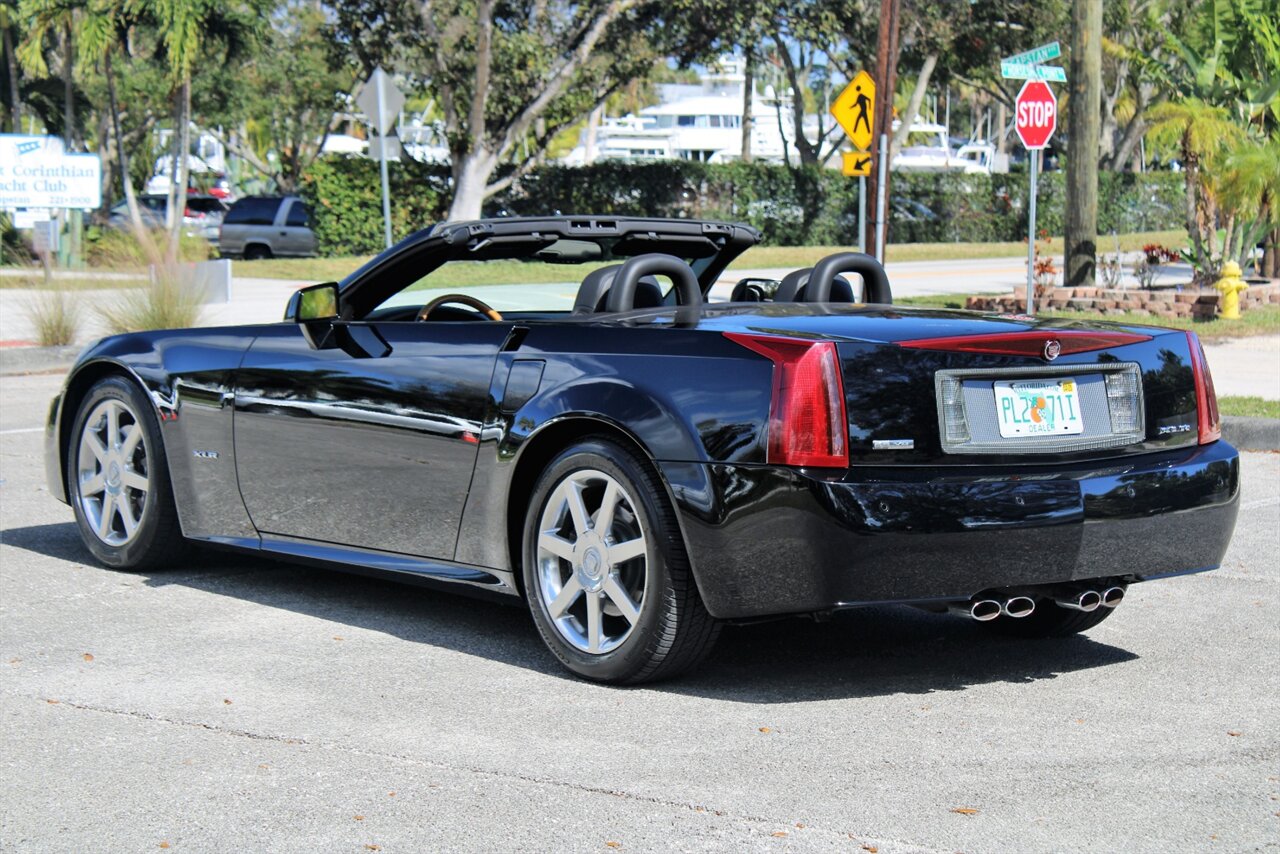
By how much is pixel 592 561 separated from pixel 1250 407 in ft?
25.7

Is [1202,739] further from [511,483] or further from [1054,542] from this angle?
[511,483]

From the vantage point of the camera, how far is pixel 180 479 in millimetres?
6480

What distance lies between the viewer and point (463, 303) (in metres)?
6.16

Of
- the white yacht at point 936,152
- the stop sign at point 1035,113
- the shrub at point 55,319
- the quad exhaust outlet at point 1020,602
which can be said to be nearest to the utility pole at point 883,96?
the stop sign at point 1035,113

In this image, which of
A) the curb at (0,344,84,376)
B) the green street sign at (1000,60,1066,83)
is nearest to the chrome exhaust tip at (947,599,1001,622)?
the curb at (0,344,84,376)

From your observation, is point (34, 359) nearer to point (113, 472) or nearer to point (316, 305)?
point (113, 472)

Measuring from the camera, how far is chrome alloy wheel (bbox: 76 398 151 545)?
6.73 metres

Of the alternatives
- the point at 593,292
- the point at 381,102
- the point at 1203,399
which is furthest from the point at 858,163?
the point at 1203,399

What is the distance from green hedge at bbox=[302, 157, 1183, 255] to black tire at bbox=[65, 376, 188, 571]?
2847cm

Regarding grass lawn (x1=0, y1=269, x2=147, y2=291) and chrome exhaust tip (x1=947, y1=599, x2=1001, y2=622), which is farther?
grass lawn (x1=0, y1=269, x2=147, y2=291)

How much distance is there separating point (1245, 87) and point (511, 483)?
795 inches

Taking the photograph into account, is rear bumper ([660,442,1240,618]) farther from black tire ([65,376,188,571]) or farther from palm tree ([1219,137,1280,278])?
palm tree ([1219,137,1280,278])

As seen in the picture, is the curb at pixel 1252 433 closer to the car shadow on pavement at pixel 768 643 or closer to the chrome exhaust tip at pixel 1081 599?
the car shadow on pavement at pixel 768 643

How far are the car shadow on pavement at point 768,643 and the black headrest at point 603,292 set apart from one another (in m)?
0.98
